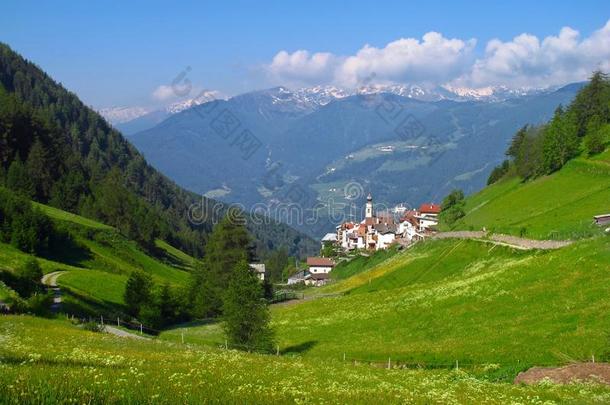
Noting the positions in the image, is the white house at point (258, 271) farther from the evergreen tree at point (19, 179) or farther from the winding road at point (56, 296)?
the evergreen tree at point (19, 179)

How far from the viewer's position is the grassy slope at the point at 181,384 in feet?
33.1

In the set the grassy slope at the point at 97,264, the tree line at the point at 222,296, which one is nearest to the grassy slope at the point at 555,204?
the tree line at the point at 222,296

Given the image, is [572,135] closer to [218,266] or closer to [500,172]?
[500,172]

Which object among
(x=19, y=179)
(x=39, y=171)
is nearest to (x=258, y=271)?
(x=19, y=179)

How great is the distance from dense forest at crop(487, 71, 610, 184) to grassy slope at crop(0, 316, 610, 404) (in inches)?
3843

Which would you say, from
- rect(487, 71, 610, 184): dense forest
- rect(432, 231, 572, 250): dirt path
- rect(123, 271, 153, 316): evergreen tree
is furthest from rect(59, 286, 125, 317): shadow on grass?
rect(487, 71, 610, 184): dense forest

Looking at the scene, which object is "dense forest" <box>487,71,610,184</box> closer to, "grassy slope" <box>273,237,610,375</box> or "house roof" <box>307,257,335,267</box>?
"grassy slope" <box>273,237,610,375</box>

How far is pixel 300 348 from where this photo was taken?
52.2 m

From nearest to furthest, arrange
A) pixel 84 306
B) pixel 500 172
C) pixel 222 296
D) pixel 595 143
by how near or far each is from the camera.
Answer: pixel 84 306
pixel 222 296
pixel 595 143
pixel 500 172

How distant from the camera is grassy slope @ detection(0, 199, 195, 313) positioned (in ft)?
221

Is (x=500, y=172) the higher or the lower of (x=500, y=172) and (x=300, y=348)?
the higher

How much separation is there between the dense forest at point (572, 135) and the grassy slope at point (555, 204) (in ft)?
11.2

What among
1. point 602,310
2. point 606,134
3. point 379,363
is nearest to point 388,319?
point 379,363

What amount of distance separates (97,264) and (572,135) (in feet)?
298
